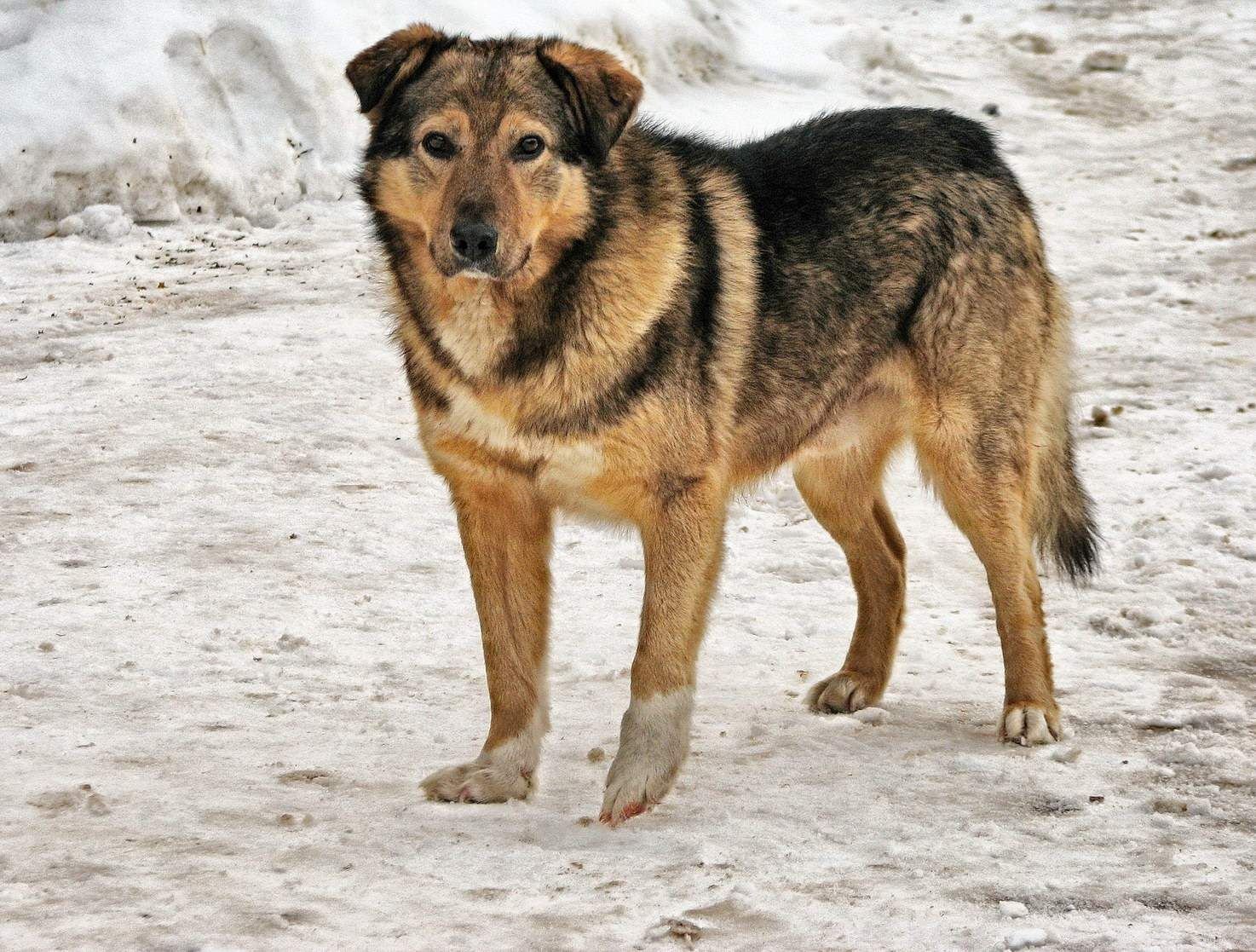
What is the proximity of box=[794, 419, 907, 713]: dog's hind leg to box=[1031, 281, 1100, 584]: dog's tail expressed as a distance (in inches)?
20.8

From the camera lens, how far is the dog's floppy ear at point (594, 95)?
4.24 m

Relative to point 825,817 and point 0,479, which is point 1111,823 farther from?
point 0,479

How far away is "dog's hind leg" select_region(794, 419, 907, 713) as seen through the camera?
522 centimetres

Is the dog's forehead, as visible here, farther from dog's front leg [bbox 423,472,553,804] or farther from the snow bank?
the snow bank

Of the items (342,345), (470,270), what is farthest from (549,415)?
(342,345)

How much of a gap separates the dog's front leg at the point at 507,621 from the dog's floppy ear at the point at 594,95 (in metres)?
0.99

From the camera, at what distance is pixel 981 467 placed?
4984 millimetres

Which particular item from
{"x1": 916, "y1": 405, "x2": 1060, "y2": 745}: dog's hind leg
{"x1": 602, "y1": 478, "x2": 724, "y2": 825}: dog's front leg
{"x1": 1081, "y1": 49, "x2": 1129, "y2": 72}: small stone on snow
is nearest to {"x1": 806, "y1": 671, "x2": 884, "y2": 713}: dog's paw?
{"x1": 916, "y1": 405, "x2": 1060, "y2": 745}: dog's hind leg

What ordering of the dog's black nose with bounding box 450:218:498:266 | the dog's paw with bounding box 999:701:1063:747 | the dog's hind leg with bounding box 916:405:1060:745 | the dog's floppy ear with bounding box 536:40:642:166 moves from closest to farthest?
1. the dog's black nose with bounding box 450:218:498:266
2. the dog's floppy ear with bounding box 536:40:642:166
3. the dog's paw with bounding box 999:701:1063:747
4. the dog's hind leg with bounding box 916:405:1060:745

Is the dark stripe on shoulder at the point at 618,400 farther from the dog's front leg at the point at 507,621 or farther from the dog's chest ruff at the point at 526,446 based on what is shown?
the dog's front leg at the point at 507,621

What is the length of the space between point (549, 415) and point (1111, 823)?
1875mm

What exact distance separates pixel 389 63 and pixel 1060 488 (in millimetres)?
2767

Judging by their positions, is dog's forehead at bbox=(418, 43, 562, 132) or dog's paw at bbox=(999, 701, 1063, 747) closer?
dog's forehead at bbox=(418, 43, 562, 132)

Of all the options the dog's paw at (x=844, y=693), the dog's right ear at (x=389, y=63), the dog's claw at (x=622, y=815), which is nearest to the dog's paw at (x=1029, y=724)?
the dog's paw at (x=844, y=693)
